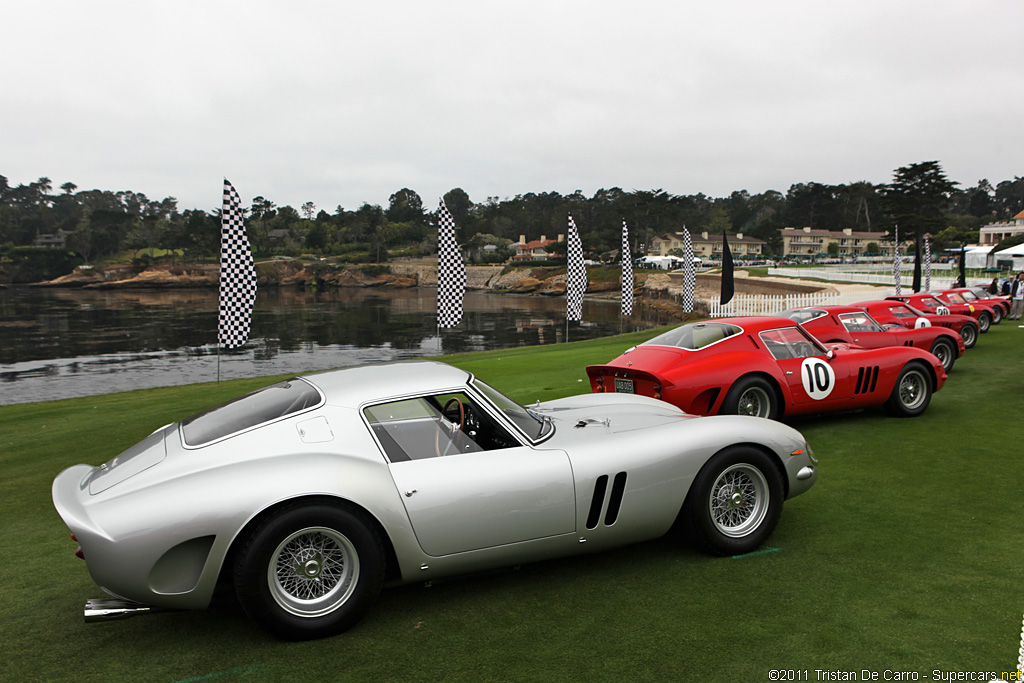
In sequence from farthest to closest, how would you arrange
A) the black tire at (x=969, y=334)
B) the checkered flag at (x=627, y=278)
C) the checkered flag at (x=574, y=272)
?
the checkered flag at (x=627, y=278) → the checkered flag at (x=574, y=272) → the black tire at (x=969, y=334)

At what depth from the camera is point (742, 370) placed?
733 centimetres

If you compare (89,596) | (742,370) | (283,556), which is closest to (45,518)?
(89,596)

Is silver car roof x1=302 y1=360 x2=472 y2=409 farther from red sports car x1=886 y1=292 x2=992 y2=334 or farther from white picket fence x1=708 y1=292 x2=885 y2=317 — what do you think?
white picket fence x1=708 y1=292 x2=885 y2=317

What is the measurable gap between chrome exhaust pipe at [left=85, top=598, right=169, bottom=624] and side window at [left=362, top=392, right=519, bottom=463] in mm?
1372

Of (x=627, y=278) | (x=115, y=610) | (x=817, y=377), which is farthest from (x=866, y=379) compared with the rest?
(x=627, y=278)

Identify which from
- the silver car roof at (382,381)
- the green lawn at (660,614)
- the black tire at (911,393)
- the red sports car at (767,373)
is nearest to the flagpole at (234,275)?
the green lawn at (660,614)

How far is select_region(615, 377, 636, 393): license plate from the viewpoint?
295 inches

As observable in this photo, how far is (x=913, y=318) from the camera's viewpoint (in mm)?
13680

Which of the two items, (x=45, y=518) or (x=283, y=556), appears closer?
(x=283, y=556)

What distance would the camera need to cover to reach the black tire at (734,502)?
13.8 ft

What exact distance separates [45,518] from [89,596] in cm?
206

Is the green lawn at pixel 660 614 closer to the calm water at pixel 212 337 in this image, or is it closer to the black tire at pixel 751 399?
the black tire at pixel 751 399

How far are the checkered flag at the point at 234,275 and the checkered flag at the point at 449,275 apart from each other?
24.0ft

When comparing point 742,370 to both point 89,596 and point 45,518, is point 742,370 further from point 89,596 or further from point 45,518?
point 45,518
